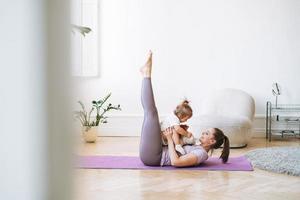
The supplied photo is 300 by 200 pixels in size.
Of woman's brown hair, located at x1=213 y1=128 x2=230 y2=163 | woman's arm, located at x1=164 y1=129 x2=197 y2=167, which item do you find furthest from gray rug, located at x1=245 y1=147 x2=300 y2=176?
woman's arm, located at x1=164 y1=129 x2=197 y2=167

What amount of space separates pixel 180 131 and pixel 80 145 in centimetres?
275

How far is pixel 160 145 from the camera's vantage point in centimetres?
321

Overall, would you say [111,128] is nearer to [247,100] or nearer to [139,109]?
[139,109]

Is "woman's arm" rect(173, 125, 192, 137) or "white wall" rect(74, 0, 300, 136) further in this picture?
"white wall" rect(74, 0, 300, 136)

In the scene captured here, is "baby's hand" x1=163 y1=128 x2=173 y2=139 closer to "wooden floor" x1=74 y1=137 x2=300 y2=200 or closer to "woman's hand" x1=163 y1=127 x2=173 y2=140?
"woman's hand" x1=163 y1=127 x2=173 y2=140

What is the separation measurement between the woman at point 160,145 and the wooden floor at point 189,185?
0.16 m

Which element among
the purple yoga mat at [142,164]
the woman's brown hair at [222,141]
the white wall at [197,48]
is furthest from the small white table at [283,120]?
the woman's brown hair at [222,141]

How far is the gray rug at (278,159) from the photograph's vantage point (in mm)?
2996

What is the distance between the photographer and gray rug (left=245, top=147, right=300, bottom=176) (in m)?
3.00

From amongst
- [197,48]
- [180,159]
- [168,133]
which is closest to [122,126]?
[197,48]

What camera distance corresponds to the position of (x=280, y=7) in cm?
491

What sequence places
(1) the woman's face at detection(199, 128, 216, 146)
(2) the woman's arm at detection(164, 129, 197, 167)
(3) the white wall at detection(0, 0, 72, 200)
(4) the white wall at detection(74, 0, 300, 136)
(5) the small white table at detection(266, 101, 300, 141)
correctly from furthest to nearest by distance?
(4) the white wall at detection(74, 0, 300, 136), (5) the small white table at detection(266, 101, 300, 141), (1) the woman's face at detection(199, 128, 216, 146), (2) the woman's arm at detection(164, 129, 197, 167), (3) the white wall at detection(0, 0, 72, 200)

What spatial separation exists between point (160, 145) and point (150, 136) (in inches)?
4.4

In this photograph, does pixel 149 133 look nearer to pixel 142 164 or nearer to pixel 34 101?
pixel 142 164
